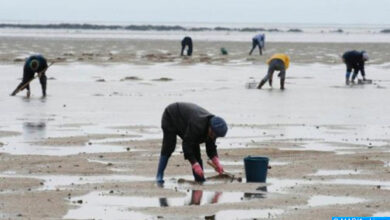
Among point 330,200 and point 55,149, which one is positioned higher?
point 330,200

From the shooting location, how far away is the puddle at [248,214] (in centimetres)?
1099

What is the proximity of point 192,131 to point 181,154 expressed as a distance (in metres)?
3.45

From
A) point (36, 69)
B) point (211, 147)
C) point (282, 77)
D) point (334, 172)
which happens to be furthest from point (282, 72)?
point (211, 147)

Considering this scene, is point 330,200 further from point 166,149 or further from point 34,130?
point 34,130

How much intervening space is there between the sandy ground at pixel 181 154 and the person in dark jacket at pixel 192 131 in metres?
0.27

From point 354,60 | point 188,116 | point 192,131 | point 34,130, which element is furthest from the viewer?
point 354,60

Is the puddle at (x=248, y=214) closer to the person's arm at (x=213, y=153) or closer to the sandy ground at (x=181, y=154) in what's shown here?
the sandy ground at (x=181, y=154)

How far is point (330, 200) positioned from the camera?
12.0 metres

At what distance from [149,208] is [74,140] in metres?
7.19

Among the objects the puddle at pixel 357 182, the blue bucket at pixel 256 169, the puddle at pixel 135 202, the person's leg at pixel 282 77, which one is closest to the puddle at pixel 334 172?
the puddle at pixel 357 182

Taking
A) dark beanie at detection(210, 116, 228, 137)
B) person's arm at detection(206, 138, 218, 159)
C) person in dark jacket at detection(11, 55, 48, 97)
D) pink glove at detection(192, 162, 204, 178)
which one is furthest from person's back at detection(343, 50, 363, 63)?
dark beanie at detection(210, 116, 228, 137)

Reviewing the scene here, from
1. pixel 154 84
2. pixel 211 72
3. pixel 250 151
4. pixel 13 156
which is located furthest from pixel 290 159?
pixel 211 72

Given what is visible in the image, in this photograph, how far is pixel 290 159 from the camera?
52.4 ft

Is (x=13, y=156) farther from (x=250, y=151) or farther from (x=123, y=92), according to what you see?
(x=123, y=92)
